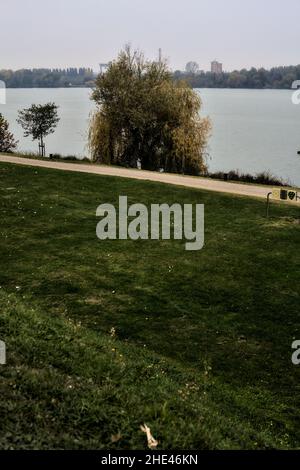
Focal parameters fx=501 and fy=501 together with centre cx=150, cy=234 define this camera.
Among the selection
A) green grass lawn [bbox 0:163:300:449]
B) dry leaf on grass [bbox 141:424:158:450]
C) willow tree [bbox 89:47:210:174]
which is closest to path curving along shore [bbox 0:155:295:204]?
green grass lawn [bbox 0:163:300:449]

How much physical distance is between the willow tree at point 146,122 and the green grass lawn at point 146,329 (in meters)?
17.2

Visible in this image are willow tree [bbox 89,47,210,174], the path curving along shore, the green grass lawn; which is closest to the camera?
the green grass lawn

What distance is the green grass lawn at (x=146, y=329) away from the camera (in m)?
6.98

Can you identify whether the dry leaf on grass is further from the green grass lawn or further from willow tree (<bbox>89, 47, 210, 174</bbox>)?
willow tree (<bbox>89, 47, 210, 174</bbox>)

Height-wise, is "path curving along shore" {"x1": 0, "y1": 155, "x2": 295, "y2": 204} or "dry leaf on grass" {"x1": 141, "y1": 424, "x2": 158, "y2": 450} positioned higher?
"path curving along shore" {"x1": 0, "y1": 155, "x2": 295, "y2": 204}

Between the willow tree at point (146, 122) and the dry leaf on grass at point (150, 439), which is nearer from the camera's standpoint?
the dry leaf on grass at point (150, 439)

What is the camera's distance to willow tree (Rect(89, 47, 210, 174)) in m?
40.3

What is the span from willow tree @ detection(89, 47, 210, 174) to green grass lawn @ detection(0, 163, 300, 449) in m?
17.2

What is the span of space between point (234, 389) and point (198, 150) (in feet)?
105

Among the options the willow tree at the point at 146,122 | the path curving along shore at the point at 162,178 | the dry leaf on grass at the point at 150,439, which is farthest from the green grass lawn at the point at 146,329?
the willow tree at the point at 146,122

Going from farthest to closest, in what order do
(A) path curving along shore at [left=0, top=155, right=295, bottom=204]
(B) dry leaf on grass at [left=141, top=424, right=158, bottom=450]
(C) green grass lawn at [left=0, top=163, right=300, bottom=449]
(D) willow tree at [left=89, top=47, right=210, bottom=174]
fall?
(D) willow tree at [left=89, top=47, right=210, bottom=174] → (A) path curving along shore at [left=0, top=155, right=295, bottom=204] → (C) green grass lawn at [left=0, top=163, right=300, bottom=449] → (B) dry leaf on grass at [left=141, top=424, right=158, bottom=450]

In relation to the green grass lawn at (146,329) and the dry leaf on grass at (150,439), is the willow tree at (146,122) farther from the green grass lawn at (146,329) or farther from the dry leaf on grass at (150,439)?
the dry leaf on grass at (150,439)

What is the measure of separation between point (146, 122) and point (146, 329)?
30743 millimetres

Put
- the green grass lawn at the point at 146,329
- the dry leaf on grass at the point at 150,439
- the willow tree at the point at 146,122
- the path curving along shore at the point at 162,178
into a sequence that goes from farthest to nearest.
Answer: the willow tree at the point at 146,122
the path curving along shore at the point at 162,178
the green grass lawn at the point at 146,329
the dry leaf on grass at the point at 150,439
